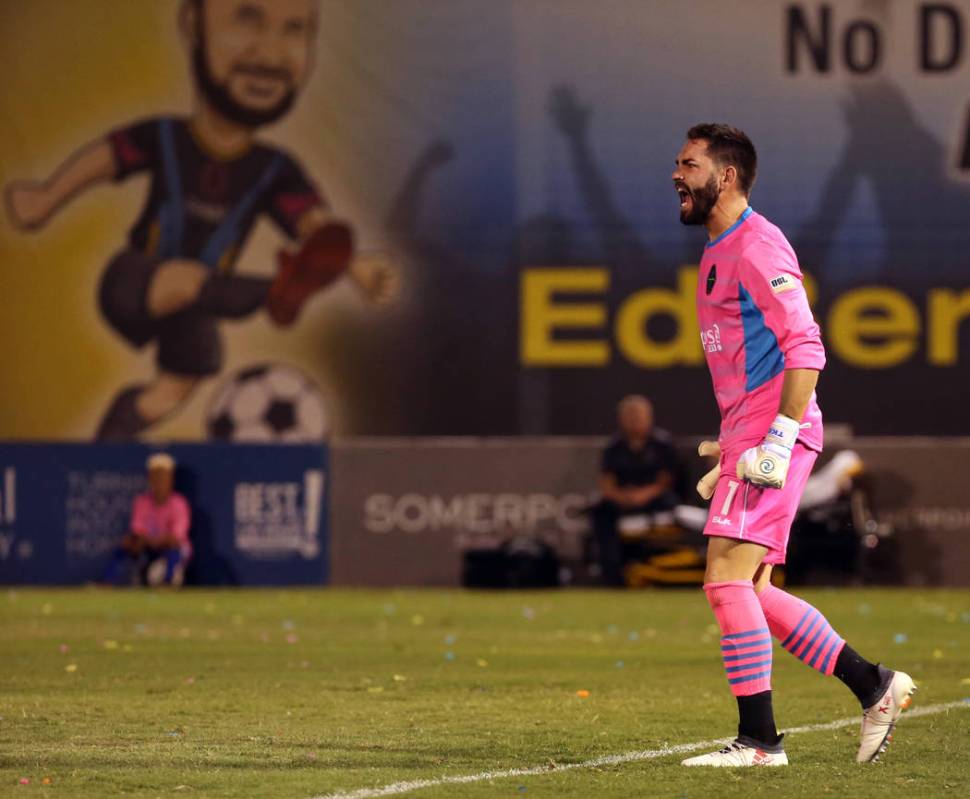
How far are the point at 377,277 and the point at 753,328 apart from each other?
1594 cm

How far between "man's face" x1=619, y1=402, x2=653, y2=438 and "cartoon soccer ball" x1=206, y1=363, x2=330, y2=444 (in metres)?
5.10

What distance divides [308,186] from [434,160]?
150 centimetres

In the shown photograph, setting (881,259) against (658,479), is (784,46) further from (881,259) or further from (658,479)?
(658,479)

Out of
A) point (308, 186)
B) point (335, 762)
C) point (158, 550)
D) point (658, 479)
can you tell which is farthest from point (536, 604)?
point (335, 762)

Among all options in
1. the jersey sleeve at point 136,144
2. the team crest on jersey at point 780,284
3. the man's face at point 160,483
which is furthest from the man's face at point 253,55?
the team crest on jersey at point 780,284

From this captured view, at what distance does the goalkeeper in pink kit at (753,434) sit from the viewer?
6598 millimetres

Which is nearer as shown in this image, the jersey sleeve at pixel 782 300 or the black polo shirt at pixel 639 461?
the jersey sleeve at pixel 782 300

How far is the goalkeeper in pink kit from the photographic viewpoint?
6.60 meters

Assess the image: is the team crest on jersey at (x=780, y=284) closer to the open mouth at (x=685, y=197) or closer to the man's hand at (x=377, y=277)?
the open mouth at (x=685, y=197)

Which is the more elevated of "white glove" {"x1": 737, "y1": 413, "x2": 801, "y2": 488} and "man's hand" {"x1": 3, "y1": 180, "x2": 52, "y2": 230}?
"man's hand" {"x1": 3, "y1": 180, "x2": 52, "y2": 230}

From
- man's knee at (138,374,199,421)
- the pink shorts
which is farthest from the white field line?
man's knee at (138,374,199,421)

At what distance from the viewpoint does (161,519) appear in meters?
18.3

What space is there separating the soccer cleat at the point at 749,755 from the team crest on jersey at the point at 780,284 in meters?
1.53

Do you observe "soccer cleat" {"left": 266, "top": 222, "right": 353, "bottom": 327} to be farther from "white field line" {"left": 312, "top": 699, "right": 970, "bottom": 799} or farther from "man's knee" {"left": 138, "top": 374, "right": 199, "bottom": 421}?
"white field line" {"left": 312, "top": 699, "right": 970, "bottom": 799}
